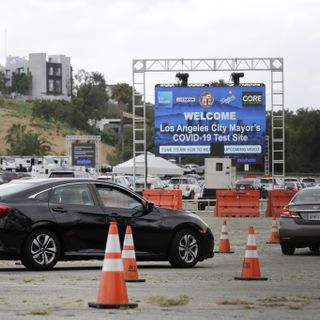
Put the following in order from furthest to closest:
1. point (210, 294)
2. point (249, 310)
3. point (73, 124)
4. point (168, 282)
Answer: point (73, 124) < point (168, 282) < point (210, 294) < point (249, 310)

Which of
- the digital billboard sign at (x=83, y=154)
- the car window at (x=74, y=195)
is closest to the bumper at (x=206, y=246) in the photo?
the car window at (x=74, y=195)

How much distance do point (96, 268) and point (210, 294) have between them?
4884 millimetres

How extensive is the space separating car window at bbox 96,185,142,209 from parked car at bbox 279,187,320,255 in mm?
4304

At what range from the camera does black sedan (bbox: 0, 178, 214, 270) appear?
15.9m

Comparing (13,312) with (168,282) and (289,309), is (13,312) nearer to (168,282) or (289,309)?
(289,309)

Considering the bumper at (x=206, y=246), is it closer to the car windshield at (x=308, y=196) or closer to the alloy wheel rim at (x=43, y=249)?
the alloy wheel rim at (x=43, y=249)

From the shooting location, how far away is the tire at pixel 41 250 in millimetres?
15883

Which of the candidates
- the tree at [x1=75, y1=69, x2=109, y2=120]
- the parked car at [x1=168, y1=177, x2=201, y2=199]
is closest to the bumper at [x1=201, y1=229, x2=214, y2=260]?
the parked car at [x1=168, y1=177, x2=201, y2=199]

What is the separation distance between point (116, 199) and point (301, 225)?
478cm

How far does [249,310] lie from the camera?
10.7 metres

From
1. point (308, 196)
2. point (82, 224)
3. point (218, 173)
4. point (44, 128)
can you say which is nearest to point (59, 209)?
point (82, 224)

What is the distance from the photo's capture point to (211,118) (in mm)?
47750

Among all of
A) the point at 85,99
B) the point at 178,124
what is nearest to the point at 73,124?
A: the point at 85,99

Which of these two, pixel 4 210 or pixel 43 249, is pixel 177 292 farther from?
pixel 4 210
